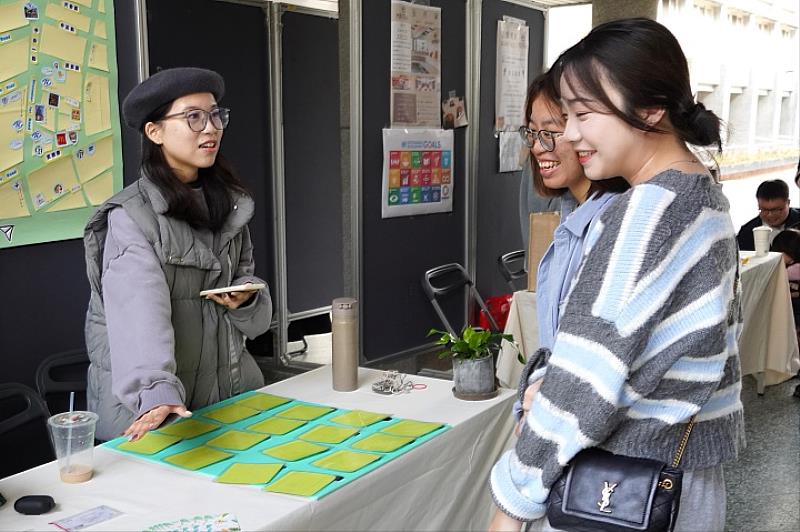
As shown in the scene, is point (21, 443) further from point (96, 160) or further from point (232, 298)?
point (232, 298)

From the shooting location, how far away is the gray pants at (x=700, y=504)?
1.23 meters

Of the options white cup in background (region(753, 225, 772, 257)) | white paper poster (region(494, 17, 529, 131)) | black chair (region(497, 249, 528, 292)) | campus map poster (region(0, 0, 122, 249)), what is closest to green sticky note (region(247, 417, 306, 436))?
campus map poster (region(0, 0, 122, 249))

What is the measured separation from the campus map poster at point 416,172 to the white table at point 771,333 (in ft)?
6.21

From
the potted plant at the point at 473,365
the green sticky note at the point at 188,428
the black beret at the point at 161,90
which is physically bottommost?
the green sticky note at the point at 188,428

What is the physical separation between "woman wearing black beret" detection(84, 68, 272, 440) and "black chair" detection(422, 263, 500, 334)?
2.14m

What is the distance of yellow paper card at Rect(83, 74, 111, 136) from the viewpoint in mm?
2873

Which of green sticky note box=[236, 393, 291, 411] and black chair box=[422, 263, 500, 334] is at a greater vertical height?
green sticky note box=[236, 393, 291, 411]

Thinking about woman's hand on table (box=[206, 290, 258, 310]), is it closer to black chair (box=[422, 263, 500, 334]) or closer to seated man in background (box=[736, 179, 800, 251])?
black chair (box=[422, 263, 500, 334])

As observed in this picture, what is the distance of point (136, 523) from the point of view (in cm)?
144

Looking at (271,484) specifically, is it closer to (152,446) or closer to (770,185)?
(152,446)

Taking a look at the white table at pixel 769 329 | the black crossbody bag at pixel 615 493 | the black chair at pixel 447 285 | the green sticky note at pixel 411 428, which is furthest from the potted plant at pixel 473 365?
the white table at pixel 769 329

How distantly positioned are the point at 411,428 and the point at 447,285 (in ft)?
9.33

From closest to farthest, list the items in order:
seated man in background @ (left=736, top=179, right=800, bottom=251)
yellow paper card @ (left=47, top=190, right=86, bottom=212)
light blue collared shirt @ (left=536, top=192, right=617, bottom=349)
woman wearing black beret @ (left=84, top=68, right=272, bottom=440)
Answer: light blue collared shirt @ (left=536, top=192, right=617, bottom=349) < woman wearing black beret @ (left=84, top=68, right=272, bottom=440) < yellow paper card @ (left=47, top=190, right=86, bottom=212) < seated man in background @ (left=736, top=179, right=800, bottom=251)

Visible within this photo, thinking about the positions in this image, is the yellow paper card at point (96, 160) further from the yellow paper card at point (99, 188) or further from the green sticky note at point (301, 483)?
the green sticky note at point (301, 483)
